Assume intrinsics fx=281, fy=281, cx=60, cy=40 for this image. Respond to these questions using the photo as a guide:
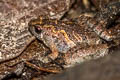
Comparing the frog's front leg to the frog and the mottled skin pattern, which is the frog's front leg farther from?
the mottled skin pattern

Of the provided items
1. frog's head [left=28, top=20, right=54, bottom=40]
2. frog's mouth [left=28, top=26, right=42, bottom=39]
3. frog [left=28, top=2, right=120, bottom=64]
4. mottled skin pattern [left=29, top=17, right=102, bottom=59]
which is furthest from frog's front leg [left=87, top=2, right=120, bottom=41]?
frog's mouth [left=28, top=26, right=42, bottom=39]

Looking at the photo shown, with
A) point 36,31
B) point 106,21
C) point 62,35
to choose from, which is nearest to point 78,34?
point 62,35

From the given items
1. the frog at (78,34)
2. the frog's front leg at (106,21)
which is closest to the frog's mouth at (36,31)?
the frog at (78,34)

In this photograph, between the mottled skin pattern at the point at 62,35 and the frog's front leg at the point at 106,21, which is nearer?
the mottled skin pattern at the point at 62,35

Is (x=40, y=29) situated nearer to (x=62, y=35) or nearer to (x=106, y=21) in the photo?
(x=62, y=35)

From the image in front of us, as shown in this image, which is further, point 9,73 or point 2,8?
point 2,8

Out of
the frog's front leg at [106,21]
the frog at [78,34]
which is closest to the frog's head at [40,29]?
the frog at [78,34]

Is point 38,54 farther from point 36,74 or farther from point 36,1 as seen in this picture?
point 36,1

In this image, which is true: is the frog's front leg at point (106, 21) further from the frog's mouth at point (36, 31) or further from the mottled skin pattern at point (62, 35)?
the frog's mouth at point (36, 31)

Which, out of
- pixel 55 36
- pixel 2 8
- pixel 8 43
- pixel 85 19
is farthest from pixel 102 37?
pixel 2 8
